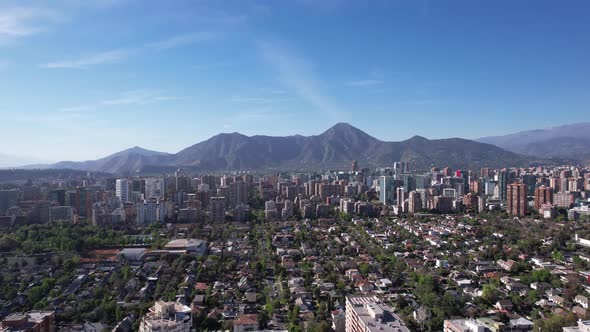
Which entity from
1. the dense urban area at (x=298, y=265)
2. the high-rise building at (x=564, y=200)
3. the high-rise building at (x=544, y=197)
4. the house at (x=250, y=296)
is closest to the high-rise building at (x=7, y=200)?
the dense urban area at (x=298, y=265)

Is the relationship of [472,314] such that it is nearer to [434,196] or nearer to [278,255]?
[278,255]

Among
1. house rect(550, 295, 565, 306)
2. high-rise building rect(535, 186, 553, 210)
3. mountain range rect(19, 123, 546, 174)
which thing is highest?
mountain range rect(19, 123, 546, 174)

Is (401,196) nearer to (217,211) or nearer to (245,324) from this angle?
(217,211)

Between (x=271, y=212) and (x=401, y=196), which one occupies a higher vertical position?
(x=401, y=196)

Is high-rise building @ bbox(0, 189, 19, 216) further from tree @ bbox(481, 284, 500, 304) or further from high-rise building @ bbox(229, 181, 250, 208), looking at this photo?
tree @ bbox(481, 284, 500, 304)

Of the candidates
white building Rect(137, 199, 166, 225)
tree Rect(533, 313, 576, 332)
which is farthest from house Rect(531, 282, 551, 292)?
white building Rect(137, 199, 166, 225)

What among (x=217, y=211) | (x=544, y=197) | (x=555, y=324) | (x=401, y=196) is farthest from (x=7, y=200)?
(x=544, y=197)

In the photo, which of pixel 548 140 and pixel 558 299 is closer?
pixel 558 299
